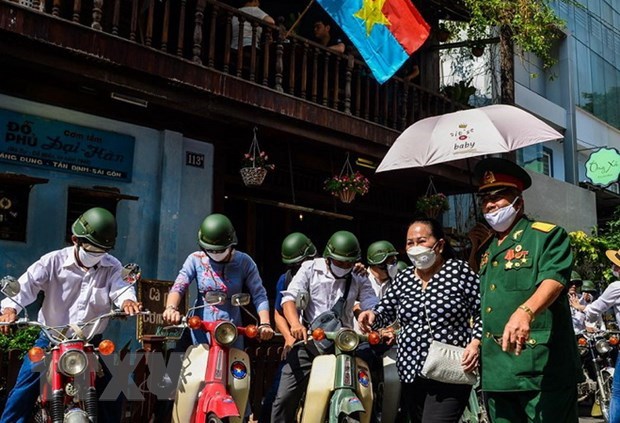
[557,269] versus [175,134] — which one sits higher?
[175,134]

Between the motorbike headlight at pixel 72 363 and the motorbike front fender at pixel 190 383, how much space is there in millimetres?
905

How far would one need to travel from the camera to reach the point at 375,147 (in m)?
10.3

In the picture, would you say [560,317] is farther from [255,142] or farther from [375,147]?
[375,147]

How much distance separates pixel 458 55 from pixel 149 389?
1240 centimetres

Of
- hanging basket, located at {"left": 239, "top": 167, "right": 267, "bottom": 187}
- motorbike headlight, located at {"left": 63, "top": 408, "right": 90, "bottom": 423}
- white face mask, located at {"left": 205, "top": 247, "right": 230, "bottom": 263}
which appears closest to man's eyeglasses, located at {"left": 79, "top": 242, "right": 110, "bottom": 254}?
white face mask, located at {"left": 205, "top": 247, "right": 230, "bottom": 263}

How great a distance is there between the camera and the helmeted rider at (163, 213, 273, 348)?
203 inches

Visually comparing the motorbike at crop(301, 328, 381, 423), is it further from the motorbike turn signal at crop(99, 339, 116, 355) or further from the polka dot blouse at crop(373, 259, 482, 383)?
the motorbike turn signal at crop(99, 339, 116, 355)

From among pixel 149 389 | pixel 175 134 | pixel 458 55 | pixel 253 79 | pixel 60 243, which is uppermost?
pixel 458 55

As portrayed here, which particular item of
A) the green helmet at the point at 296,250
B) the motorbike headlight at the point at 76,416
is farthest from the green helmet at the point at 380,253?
the motorbike headlight at the point at 76,416

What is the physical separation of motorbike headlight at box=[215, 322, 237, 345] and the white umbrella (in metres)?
2.38

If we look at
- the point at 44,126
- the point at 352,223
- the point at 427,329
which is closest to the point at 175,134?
the point at 44,126

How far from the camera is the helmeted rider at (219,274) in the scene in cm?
516

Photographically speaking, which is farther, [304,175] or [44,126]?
[304,175]

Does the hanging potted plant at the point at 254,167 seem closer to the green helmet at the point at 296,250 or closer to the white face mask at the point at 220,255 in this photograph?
the green helmet at the point at 296,250
